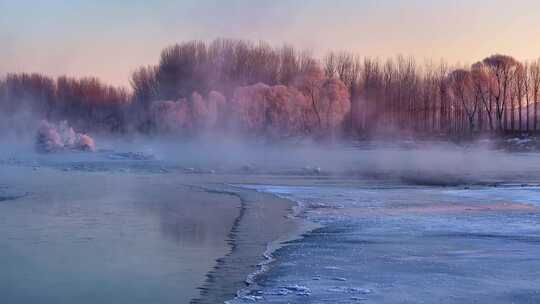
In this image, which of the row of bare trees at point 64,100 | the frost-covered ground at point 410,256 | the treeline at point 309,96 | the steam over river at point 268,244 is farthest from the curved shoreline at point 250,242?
the row of bare trees at point 64,100

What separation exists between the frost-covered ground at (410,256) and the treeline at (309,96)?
120 feet

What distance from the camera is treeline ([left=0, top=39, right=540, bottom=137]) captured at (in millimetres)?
51219

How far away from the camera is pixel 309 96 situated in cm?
5156

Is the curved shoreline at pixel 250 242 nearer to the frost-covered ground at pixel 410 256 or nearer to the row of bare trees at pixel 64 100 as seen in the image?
the frost-covered ground at pixel 410 256

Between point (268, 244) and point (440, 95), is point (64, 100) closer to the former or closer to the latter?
point (440, 95)

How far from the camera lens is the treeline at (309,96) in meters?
51.2

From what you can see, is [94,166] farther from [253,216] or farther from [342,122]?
[342,122]

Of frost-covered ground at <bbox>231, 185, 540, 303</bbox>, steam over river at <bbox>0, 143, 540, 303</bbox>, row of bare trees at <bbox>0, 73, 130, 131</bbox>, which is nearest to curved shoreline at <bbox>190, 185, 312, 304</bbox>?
steam over river at <bbox>0, 143, 540, 303</bbox>

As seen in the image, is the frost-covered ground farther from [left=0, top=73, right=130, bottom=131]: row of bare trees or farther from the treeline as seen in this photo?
[left=0, top=73, right=130, bottom=131]: row of bare trees

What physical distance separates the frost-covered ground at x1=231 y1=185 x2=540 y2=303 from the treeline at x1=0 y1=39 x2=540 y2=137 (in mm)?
36656

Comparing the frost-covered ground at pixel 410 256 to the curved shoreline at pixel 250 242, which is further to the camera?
the curved shoreline at pixel 250 242

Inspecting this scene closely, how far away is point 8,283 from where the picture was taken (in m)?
7.36

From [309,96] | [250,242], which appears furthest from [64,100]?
[250,242]

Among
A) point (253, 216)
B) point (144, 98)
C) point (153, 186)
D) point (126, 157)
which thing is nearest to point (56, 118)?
point (144, 98)
